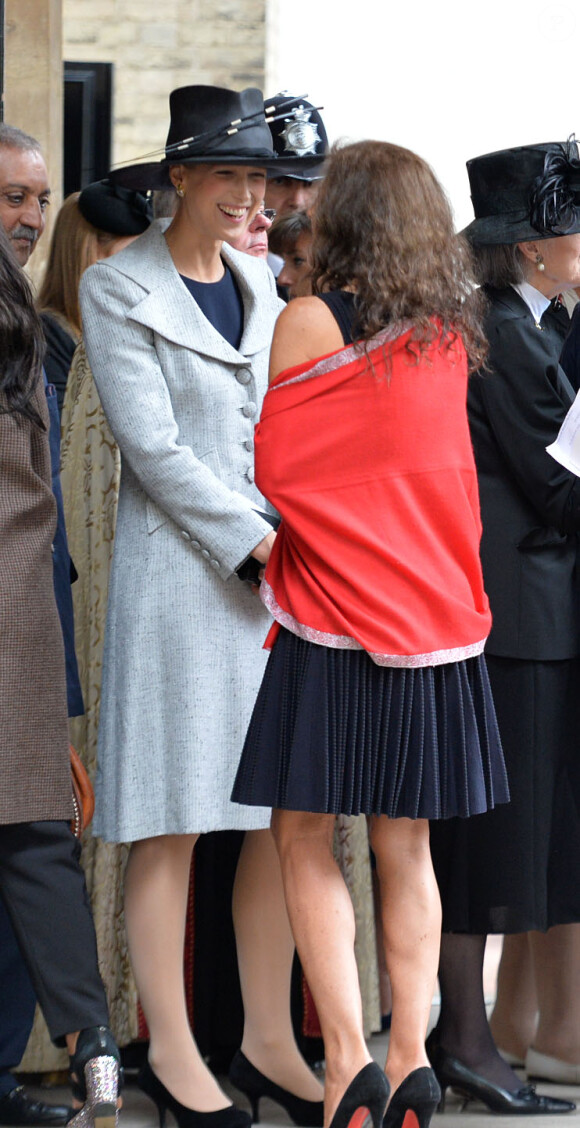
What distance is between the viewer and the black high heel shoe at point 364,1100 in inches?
104

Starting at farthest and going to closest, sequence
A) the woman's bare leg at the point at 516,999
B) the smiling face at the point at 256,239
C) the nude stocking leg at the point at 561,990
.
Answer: the smiling face at the point at 256,239
the woman's bare leg at the point at 516,999
the nude stocking leg at the point at 561,990

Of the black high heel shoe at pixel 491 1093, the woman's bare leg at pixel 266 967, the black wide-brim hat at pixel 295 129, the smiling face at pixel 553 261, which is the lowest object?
the black high heel shoe at pixel 491 1093

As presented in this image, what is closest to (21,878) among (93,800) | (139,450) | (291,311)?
(93,800)

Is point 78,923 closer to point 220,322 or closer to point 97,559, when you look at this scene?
point 97,559

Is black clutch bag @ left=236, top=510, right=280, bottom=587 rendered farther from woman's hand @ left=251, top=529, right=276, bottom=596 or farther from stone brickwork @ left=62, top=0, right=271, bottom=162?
stone brickwork @ left=62, top=0, right=271, bottom=162

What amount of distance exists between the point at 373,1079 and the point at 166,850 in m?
0.69

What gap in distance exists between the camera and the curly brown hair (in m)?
2.72

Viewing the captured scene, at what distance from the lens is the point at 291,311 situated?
2770 millimetres

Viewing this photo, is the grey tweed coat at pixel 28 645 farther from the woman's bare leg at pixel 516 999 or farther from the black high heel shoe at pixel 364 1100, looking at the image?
the woman's bare leg at pixel 516 999

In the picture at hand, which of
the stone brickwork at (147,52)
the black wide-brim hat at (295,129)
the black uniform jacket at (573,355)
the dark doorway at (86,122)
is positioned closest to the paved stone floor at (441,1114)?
the black uniform jacket at (573,355)

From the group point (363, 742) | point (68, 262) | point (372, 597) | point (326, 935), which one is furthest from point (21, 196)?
point (326, 935)

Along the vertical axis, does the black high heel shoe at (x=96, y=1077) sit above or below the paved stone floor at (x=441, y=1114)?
above

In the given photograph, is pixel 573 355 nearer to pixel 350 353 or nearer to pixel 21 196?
pixel 350 353

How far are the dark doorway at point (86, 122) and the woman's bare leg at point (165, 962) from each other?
4623 millimetres
